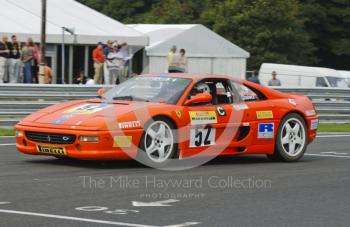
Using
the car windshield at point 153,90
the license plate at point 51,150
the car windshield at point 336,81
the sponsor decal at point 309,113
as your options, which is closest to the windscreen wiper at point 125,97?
the car windshield at point 153,90

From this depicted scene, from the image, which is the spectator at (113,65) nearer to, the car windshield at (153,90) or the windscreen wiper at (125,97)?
the car windshield at (153,90)

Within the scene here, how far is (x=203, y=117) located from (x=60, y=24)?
813 inches

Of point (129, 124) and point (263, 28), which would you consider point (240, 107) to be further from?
point (263, 28)

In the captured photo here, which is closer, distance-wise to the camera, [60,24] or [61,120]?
[61,120]

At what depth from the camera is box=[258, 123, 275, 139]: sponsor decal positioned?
1205 centimetres

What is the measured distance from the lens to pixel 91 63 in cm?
3316

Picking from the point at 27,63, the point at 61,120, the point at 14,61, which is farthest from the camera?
the point at 27,63

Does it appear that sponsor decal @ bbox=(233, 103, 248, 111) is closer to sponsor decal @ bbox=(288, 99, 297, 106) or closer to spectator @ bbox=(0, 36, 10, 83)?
sponsor decal @ bbox=(288, 99, 297, 106)

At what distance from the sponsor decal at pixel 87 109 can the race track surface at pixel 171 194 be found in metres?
0.68

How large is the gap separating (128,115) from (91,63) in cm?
2263

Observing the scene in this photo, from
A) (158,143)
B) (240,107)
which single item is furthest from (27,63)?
(158,143)

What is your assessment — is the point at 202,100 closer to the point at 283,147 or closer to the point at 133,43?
the point at 283,147

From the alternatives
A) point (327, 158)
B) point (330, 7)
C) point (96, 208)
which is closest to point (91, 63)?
point (327, 158)

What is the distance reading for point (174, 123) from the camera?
36.5ft
